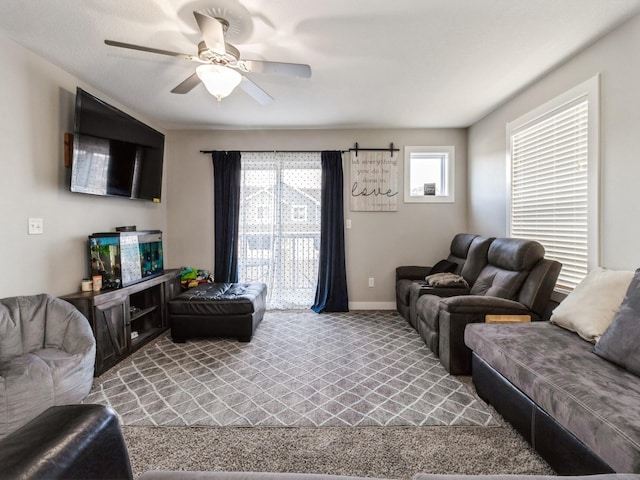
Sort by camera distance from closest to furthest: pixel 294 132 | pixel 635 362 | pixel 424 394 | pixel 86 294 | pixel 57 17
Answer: pixel 635 362
pixel 57 17
pixel 424 394
pixel 86 294
pixel 294 132

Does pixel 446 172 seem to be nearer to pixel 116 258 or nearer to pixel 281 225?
pixel 281 225

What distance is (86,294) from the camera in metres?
2.53

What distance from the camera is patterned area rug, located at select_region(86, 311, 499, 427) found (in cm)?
190

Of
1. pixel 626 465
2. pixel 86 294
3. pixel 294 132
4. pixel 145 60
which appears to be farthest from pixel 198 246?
pixel 626 465

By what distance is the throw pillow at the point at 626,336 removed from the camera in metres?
1.44

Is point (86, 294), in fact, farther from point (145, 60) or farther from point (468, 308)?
point (468, 308)

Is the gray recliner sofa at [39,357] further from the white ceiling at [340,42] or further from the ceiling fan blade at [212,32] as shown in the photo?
the ceiling fan blade at [212,32]

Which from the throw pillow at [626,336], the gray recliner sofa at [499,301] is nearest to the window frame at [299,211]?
the gray recliner sofa at [499,301]

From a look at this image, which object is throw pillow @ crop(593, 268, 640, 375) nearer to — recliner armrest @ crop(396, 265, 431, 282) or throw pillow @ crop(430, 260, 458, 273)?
throw pillow @ crop(430, 260, 458, 273)

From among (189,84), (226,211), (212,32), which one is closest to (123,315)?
(226,211)

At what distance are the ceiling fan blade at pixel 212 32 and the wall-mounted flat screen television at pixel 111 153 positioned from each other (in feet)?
4.90

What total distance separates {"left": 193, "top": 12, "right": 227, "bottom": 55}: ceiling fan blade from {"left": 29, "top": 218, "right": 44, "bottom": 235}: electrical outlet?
204 centimetres

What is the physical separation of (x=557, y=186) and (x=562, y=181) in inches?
2.5

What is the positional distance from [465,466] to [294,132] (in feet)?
13.4
